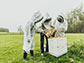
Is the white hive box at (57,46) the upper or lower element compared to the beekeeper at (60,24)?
lower

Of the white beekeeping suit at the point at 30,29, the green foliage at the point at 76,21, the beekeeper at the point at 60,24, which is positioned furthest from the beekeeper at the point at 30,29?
the green foliage at the point at 76,21

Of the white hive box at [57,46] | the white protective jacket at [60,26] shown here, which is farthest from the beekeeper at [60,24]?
the white hive box at [57,46]

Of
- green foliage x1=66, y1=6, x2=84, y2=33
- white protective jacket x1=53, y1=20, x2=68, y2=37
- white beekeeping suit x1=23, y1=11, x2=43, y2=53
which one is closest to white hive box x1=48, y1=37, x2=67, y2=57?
white protective jacket x1=53, y1=20, x2=68, y2=37

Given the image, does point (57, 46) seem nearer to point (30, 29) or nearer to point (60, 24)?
point (60, 24)

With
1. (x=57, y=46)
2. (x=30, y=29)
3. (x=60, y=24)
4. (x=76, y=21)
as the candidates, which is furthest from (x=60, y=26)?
(x=76, y=21)

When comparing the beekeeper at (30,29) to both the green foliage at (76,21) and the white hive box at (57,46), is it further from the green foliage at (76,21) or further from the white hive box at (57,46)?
the green foliage at (76,21)

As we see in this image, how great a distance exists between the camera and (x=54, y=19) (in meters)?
1.98

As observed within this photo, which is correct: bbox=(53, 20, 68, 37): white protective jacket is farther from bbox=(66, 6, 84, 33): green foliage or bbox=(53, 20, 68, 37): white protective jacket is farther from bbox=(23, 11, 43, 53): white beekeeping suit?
bbox=(66, 6, 84, 33): green foliage

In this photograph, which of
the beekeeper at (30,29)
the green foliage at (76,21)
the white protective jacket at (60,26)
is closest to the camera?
the beekeeper at (30,29)

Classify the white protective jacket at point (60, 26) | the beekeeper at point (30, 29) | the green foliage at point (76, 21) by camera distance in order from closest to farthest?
the beekeeper at point (30, 29) → the white protective jacket at point (60, 26) → the green foliage at point (76, 21)

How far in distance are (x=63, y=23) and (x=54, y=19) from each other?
0.64 ft

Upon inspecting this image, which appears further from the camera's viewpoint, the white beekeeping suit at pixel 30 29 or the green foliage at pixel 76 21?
the green foliage at pixel 76 21

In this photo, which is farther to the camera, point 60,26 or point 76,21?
point 76,21

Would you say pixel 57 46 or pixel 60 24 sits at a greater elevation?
pixel 60 24
